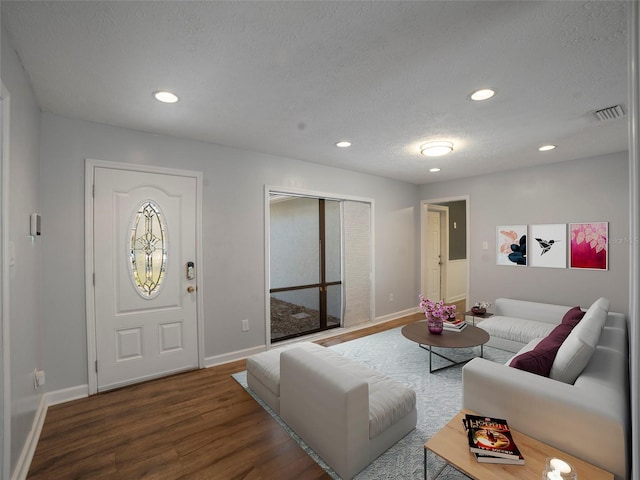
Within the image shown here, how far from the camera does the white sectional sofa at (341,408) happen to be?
1.78 metres

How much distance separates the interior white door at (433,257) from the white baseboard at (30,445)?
5786 millimetres

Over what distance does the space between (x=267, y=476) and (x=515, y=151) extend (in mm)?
4185

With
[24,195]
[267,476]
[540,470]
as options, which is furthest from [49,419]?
[540,470]

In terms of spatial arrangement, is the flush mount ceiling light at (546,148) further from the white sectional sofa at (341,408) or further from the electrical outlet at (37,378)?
the electrical outlet at (37,378)

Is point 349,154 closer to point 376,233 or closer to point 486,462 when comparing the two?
point 376,233

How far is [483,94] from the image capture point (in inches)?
91.4

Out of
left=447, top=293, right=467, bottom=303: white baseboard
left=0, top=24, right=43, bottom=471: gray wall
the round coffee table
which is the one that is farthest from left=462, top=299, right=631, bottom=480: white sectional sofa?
left=447, top=293, right=467, bottom=303: white baseboard

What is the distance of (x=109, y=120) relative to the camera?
2775 mm

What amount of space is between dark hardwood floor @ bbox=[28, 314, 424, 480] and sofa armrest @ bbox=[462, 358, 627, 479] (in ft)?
3.59

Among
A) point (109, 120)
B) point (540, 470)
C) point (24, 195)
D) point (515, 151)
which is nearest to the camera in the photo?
point (540, 470)

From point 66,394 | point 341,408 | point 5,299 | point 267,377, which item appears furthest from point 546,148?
point 66,394

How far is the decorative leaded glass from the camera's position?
3.03 meters

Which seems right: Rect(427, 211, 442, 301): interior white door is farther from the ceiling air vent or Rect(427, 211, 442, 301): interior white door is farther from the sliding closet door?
the ceiling air vent

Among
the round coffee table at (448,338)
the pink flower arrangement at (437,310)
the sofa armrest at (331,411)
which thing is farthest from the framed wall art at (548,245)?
the sofa armrest at (331,411)
